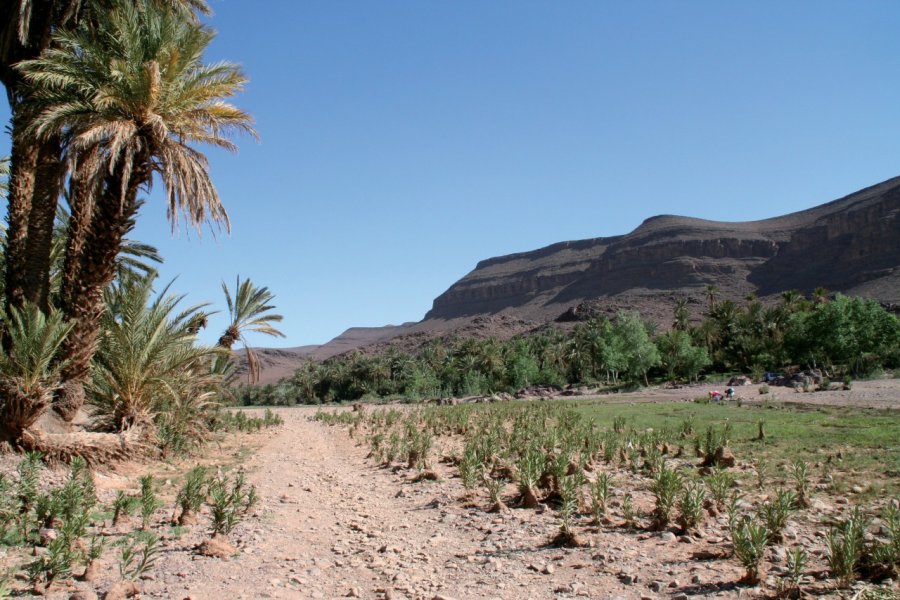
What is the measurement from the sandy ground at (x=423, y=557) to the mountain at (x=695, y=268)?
10157cm

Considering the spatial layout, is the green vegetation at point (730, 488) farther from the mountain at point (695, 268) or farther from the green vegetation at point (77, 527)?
the mountain at point (695, 268)

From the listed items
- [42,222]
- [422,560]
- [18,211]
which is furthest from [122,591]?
[18,211]

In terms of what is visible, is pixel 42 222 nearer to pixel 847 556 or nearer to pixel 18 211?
pixel 18 211

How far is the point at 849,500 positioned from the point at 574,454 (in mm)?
4525

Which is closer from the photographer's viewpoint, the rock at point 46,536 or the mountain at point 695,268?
the rock at point 46,536

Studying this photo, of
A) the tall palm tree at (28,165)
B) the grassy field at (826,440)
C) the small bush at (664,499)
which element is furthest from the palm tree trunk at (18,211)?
the grassy field at (826,440)

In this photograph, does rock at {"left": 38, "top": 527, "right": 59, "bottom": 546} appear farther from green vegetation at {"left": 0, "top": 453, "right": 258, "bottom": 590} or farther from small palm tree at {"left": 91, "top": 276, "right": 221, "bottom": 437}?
small palm tree at {"left": 91, "top": 276, "right": 221, "bottom": 437}

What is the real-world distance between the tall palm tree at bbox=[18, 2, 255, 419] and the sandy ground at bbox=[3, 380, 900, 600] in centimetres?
342

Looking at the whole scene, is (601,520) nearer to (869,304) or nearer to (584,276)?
(869,304)

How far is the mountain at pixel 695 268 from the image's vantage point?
367 feet

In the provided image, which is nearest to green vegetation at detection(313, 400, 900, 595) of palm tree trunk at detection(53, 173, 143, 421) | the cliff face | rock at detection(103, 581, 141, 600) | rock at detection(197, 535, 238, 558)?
rock at detection(197, 535, 238, 558)

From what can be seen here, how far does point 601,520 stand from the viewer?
6309 mm

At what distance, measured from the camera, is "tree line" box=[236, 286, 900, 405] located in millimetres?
47500

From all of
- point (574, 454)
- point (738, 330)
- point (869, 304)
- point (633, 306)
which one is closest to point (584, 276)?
→ point (633, 306)
